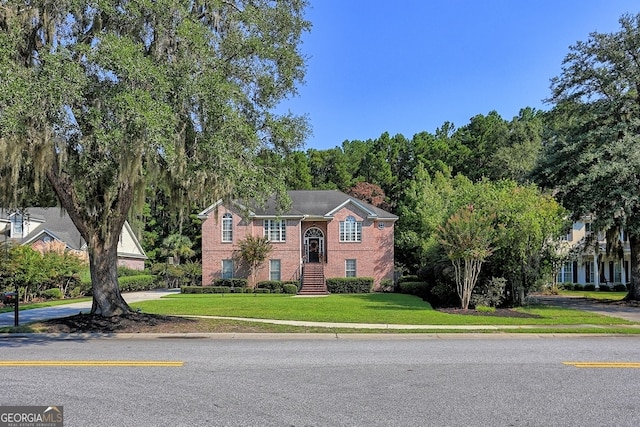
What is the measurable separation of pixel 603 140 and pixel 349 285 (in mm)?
17653

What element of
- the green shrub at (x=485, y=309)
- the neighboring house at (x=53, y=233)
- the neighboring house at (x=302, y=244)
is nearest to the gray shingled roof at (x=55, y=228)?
the neighboring house at (x=53, y=233)

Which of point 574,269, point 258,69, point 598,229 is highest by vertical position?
point 258,69

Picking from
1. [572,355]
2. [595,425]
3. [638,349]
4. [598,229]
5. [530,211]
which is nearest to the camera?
[595,425]

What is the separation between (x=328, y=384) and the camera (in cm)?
752

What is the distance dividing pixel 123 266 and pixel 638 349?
3601cm

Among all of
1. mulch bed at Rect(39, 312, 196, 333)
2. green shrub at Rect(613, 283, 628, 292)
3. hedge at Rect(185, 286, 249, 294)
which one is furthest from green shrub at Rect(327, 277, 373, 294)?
mulch bed at Rect(39, 312, 196, 333)

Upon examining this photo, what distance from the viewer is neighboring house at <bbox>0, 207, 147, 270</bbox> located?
36594 mm

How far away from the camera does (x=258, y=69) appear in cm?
1384

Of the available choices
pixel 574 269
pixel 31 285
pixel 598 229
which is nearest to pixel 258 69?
pixel 598 229

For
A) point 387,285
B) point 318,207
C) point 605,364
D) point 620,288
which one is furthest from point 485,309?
point 620,288

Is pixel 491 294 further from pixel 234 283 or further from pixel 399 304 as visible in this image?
pixel 234 283

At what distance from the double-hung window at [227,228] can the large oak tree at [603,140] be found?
1976 cm

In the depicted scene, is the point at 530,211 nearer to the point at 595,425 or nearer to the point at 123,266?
the point at 595,425

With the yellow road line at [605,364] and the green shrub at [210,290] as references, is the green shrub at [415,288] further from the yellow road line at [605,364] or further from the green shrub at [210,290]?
the yellow road line at [605,364]
